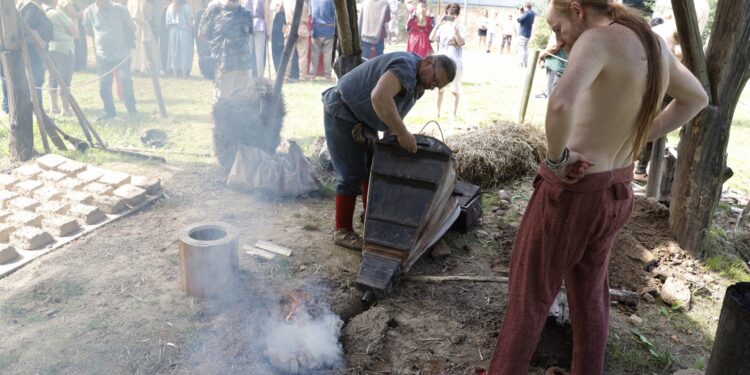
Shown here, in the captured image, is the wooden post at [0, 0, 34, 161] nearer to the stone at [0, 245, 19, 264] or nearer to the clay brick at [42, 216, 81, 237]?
the clay brick at [42, 216, 81, 237]

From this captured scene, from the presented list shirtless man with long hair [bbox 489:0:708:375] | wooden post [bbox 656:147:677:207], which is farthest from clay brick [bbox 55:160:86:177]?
wooden post [bbox 656:147:677:207]

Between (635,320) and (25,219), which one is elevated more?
(25,219)

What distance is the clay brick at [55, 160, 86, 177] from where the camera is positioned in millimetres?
5492

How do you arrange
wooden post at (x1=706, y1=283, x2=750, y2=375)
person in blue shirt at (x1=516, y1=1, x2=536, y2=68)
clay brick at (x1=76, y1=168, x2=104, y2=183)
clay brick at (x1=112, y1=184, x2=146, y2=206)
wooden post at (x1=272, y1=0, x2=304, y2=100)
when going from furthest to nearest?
person in blue shirt at (x1=516, y1=1, x2=536, y2=68) → wooden post at (x1=272, y1=0, x2=304, y2=100) → clay brick at (x1=76, y1=168, x2=104, y2=183) → clay brick at (x1=112, y1=184, x2=146, y2=206) → wooden post at (x1=706, y1=283, x2=750, y2=375)

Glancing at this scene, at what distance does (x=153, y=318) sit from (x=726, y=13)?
4890 millimetres

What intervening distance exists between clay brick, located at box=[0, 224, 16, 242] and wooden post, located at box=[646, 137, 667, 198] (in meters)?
6.17

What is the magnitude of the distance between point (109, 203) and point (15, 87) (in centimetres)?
253

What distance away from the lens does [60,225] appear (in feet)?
14.5

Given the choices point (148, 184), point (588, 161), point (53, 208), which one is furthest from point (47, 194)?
point (588, 161)

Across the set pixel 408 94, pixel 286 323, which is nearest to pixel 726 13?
pixel 408 94

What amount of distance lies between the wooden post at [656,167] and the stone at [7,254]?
6.03 metres

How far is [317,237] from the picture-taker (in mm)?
4711

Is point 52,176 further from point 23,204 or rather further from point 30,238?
point 30,238

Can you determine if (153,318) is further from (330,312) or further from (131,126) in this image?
(131,126)
